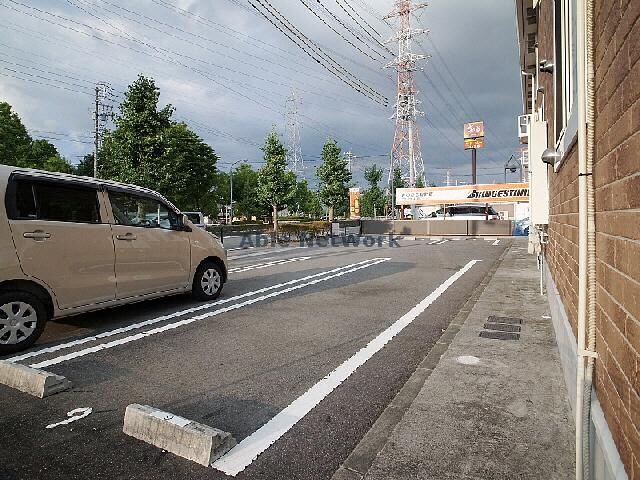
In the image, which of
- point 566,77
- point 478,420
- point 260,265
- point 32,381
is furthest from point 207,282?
point 566,77

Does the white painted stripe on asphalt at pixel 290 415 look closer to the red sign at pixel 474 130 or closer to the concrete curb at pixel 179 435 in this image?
the concrete curb at pixel 179 435

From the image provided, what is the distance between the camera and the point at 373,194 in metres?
69.9

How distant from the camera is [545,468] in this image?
92.8 inches

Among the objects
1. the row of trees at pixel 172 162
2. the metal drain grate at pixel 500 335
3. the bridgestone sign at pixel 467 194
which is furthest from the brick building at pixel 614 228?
the bridgestone sign at pixel 467 194

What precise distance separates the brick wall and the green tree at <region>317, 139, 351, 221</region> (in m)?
35.6

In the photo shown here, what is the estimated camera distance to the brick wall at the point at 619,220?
1509 millimetres

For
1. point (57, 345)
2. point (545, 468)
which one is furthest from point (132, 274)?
point (545, 468)

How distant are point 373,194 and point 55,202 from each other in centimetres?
6655

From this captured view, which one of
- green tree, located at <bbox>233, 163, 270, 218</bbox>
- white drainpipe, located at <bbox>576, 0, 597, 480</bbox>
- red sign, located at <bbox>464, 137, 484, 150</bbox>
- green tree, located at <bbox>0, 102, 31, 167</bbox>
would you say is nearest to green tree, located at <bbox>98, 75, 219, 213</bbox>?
green tree, located at <bbox>0, 102, 31, 167</bbox>

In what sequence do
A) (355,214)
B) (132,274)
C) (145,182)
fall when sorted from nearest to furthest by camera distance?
1. (132,274)
2. (145,182)
3. (355,214)

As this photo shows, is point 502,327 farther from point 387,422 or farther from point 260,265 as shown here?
point 260,265

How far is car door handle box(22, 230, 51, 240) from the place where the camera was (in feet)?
14.7

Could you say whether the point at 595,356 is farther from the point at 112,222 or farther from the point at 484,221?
the point at 484,221

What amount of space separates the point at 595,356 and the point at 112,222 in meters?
5.34
